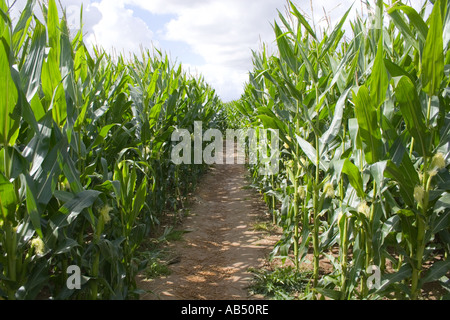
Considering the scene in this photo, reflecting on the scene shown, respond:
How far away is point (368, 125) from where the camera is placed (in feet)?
5.57

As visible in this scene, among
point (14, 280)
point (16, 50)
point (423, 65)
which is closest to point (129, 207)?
point (14, 280)

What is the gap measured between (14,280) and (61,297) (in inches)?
12.2

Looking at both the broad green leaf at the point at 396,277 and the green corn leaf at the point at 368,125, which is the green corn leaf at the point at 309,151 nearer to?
the green corn leaf at the point at 368,125

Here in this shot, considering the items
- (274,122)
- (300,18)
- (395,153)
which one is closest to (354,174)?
(395,153)

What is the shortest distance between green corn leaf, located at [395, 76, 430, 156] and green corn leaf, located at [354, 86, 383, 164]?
5.2 inches

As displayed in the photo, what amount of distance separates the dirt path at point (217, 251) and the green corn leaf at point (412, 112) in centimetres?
173

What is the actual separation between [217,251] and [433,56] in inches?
108

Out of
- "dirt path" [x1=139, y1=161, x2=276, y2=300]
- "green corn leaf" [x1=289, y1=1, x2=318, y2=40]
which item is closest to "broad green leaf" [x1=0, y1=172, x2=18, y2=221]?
"dirt path" [x1=139, y1=161, x2=276, y2=300]

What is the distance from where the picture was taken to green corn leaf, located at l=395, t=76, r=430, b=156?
1579 mm

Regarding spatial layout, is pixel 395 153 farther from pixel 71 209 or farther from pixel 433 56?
pixel 71 209

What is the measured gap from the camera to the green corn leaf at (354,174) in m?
1.75
